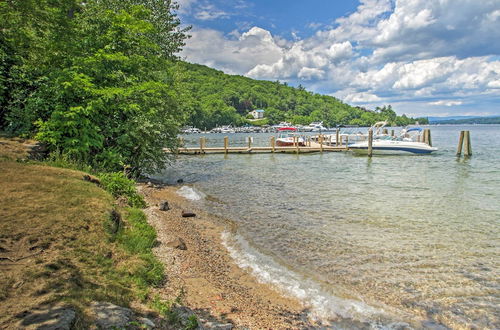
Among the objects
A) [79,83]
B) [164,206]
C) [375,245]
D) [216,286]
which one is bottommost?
[375,245]

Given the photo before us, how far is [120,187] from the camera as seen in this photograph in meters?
9.16

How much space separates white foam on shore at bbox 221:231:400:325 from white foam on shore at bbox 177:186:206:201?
6303 millimetres

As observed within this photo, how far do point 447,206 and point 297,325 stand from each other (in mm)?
11051

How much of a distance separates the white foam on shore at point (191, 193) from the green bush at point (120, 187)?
4.57 meters

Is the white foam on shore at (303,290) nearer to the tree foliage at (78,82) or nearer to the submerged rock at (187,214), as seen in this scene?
the submerged rock at (187,214)

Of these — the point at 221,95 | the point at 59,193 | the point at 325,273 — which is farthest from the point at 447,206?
the point at 221,95

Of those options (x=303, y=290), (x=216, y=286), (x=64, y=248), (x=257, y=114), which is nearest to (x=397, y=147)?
(x=303, y=290)

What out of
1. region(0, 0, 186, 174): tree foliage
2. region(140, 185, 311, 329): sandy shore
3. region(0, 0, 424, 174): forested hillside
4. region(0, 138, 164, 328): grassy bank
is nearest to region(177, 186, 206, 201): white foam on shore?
region(0, 0, 424, 174): forested hillside

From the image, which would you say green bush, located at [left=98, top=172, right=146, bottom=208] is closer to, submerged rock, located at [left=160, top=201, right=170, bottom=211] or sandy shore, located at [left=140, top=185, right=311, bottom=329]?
sandy shore, located at [left=140, top=185, right=311, bottom=329]

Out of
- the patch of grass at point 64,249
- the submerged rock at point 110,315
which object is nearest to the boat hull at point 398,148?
the patch of grass at point 64,249

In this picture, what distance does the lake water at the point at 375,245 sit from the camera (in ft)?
18.5

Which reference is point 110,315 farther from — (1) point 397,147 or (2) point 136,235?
(1) point 397,147

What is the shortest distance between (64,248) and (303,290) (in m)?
4.34

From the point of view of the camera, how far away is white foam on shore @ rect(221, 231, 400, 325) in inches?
210
